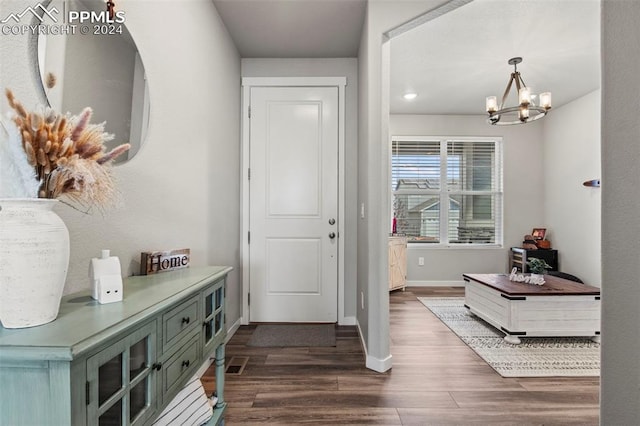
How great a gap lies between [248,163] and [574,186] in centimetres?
450

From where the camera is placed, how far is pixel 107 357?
723mm

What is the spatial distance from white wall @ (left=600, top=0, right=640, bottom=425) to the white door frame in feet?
8.02

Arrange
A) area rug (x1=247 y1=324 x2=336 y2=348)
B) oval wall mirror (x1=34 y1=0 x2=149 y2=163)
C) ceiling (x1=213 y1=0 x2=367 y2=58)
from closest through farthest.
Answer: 1. oval wall mirror (x1=34 y1=0 x2=149 y2=163)
2. ceiling (x1=213 y1=0 x2=367 y2=58)
3. area rug (x1=247 y1=324 x2=336 y2=348)

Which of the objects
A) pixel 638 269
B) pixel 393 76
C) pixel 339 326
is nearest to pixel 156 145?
pixel 638 269

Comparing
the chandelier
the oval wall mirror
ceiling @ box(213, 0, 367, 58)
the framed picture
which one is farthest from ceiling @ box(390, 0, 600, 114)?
the oval wall mirror

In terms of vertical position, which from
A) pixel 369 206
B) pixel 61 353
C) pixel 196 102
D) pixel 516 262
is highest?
pixel 196 102

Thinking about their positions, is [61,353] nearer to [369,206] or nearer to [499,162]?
[369,206]

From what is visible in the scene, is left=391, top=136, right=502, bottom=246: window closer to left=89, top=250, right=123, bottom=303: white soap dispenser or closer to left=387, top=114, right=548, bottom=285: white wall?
left=387, top=114, right=548, bottom=285: white wall

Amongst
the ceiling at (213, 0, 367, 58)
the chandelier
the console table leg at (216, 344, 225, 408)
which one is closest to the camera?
the console table leg at (216, 344, 225, 408)

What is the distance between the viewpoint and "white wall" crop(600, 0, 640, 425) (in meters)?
0.74

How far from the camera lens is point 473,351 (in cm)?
258

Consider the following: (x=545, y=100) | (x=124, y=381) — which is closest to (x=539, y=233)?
(x=545, y=100)

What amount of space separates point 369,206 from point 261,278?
1.52 meters

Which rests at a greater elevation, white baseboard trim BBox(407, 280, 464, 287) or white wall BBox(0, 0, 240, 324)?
white wall BBox(0, 0, 240, 324)
